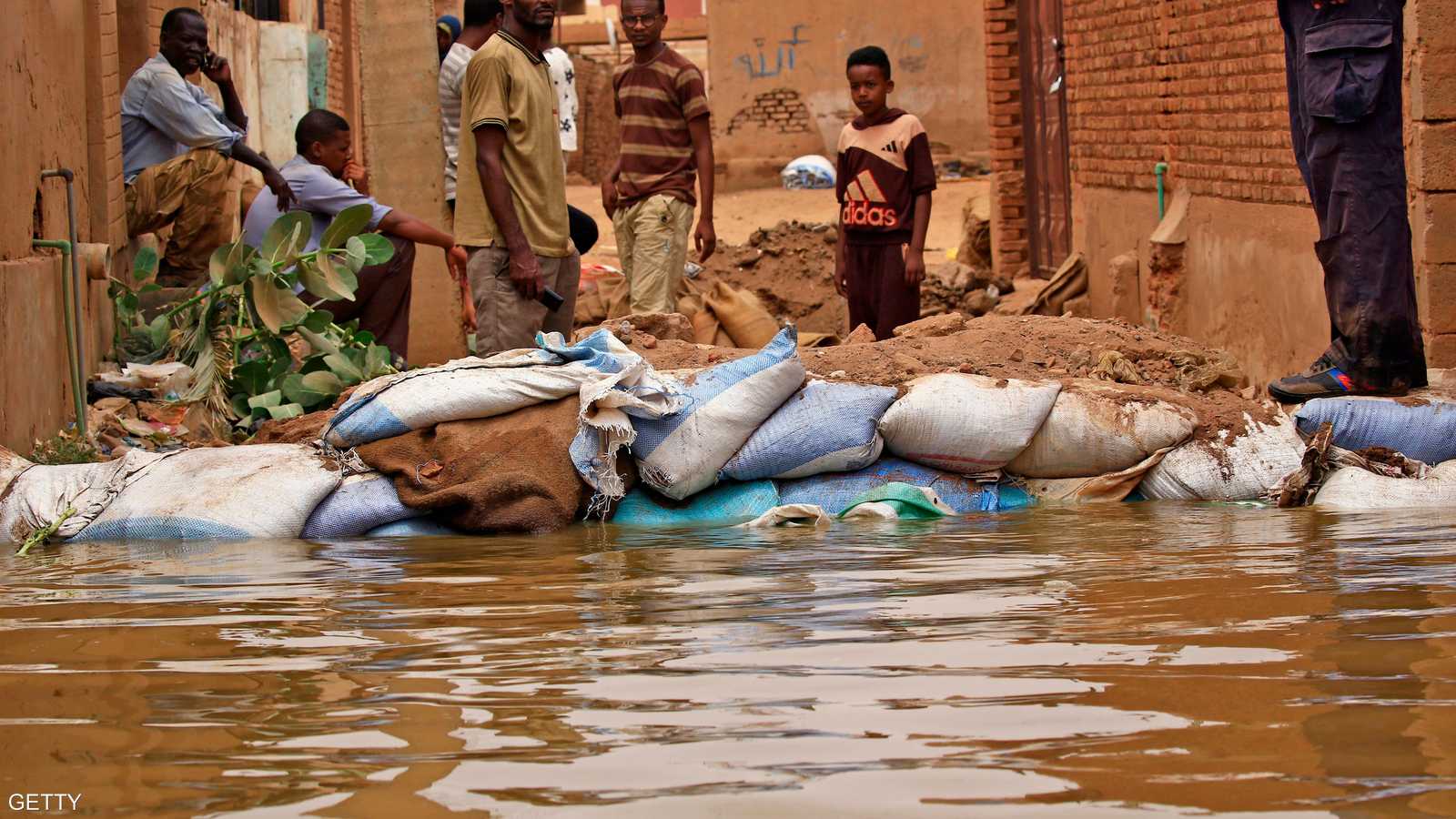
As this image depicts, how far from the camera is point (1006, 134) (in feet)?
41.3

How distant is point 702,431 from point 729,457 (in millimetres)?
114

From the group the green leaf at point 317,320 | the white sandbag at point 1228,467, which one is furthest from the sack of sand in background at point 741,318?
the white sandbag at point 1228,467

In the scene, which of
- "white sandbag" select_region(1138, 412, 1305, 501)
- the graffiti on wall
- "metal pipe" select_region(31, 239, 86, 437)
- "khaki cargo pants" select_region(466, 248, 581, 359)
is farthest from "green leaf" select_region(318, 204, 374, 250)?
the graffiti on wall

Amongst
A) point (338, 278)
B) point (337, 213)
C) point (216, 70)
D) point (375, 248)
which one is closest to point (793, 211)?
point (216, 70)

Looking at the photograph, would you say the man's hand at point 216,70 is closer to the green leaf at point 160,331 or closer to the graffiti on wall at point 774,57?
the green leaf at point 160,331

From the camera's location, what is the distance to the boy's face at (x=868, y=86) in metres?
7.41

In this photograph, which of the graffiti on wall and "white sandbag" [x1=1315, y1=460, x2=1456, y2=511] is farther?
the graffiti on wall

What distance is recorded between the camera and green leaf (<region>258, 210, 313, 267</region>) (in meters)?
6.02

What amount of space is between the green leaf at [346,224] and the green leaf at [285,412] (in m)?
0.76

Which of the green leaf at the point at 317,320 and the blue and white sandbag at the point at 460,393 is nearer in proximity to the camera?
the blue and white sandbag at the point at 460,393

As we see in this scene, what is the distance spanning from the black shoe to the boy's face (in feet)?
9.78

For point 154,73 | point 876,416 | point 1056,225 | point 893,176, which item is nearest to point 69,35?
point 154,73

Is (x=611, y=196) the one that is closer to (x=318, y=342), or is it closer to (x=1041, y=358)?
(x=318, y=342)

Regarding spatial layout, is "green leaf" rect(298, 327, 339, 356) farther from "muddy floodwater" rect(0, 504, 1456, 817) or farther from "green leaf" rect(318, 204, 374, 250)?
"muddy floodwater" rect(0, 504, 1456, 817)
